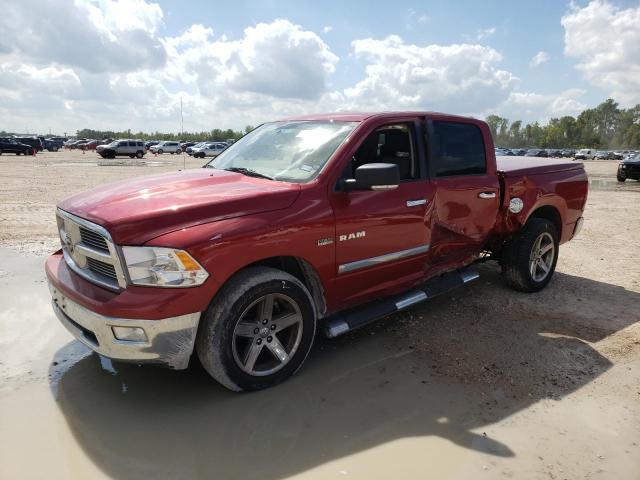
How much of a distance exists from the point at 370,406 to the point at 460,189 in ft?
7.46

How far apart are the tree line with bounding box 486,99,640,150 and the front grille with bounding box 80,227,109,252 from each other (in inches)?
4733

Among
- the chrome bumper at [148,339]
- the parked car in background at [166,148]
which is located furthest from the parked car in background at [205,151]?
the chrome bumper at [148,339]

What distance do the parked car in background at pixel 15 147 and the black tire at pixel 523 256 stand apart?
45.0 m

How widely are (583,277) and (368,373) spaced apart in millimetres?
3950

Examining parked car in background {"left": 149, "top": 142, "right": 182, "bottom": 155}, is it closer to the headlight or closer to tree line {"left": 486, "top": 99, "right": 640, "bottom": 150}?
the headlight

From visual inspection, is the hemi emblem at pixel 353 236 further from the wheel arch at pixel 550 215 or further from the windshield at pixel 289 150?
the wheel arch at pixel 550 215

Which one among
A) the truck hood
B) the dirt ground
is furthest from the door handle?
the truck hood

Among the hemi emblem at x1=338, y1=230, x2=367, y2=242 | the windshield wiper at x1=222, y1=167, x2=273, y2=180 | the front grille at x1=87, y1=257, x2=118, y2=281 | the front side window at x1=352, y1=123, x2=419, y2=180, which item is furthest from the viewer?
the front side window at x1=352, y1=123, x2=419, y2=180

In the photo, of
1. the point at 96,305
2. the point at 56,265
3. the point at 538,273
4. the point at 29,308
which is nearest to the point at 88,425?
the point at 96,305

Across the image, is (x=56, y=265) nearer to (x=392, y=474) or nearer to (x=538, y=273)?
(x=392, y=474)

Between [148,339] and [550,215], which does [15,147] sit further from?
[148,339]

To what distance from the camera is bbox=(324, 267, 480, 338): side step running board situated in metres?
3.64

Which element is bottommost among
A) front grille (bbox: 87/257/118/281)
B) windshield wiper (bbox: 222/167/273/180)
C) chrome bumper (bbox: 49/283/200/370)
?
chrome bumper (bbox: 49/283/200/370)

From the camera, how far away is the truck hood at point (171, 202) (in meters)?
2.82
